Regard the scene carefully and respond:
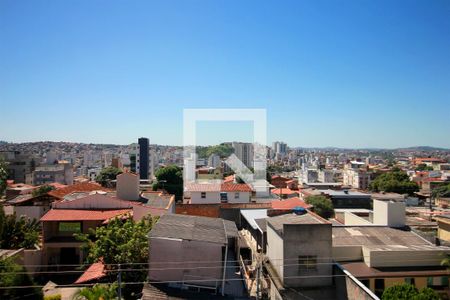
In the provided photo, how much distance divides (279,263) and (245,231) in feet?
37.3

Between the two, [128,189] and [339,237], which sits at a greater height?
[128,189]

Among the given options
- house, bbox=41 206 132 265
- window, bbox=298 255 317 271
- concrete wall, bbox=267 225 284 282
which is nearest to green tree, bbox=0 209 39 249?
house, bbox=41 206 132 265

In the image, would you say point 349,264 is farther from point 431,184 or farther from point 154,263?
point 431,184

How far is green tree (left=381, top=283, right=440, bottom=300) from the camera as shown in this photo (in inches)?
407

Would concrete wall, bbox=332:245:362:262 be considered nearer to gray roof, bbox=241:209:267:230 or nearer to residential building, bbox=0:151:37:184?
gray roof, bbox=241:209:267:230

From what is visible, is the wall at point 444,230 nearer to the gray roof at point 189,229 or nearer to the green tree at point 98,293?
the gray roof at point 189,229

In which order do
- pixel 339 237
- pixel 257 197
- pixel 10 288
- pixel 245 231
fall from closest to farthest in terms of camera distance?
1. pixel 10 288
2. pixel 339 237
3. pixel 245 231
4. pixel 257 197

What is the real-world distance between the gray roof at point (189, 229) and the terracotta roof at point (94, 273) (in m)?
2.92

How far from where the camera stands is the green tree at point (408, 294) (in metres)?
10.3

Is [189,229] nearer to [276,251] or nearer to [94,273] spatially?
[276,251]

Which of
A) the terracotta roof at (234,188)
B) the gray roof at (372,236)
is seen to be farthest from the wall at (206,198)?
the gray roof at (372,236)

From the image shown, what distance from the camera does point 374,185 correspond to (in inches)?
2382

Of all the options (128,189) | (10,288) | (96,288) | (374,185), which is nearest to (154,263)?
(96,288)

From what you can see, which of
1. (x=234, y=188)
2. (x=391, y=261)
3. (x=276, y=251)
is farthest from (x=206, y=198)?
(x=391, y=261)
